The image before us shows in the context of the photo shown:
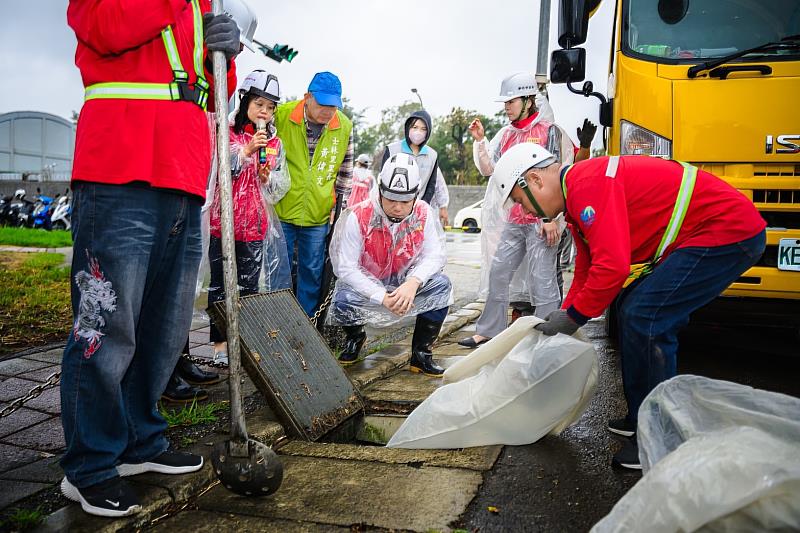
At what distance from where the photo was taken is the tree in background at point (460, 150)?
1296 inches

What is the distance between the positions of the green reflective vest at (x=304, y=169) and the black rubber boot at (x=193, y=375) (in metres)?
1.16

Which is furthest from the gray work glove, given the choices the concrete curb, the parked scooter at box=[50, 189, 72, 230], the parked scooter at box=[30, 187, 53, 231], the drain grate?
the parked scooter at box=[30, 187, 53, 231]

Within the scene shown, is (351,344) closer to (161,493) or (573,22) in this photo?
(161,493)

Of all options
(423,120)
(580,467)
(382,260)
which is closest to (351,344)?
(382,260)

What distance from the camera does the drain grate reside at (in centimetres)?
295

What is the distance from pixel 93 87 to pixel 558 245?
3.30 meters

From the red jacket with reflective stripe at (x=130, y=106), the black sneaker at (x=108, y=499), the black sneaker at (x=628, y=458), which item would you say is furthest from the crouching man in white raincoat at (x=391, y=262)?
the black sneaker at (x=108, y=499)

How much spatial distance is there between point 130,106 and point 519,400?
188 cm

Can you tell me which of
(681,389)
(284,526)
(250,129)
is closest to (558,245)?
(250,129)

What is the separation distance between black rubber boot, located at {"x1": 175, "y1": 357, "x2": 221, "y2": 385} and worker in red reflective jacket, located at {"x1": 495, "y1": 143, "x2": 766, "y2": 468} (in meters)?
1.93

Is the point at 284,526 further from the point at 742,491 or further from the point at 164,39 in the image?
the point at 164,39

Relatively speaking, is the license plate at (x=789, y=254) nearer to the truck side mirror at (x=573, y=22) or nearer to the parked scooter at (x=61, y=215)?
the truck side mirror at (x=573, y=22)

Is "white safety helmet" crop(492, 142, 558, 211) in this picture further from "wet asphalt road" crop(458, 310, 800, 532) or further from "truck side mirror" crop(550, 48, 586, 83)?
"truck side mirror" crop(550, 48, 586, 83)

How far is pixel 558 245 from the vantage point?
458 centimetres
